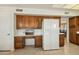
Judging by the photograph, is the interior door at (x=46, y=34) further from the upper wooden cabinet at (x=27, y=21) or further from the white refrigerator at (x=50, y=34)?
the upper wooden cabinet at (x=27, y=21)

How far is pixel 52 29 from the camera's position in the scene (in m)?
8.10

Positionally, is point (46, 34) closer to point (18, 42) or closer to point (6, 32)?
point (18, 42)

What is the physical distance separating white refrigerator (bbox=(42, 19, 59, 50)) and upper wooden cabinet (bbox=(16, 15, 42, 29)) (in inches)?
57.7

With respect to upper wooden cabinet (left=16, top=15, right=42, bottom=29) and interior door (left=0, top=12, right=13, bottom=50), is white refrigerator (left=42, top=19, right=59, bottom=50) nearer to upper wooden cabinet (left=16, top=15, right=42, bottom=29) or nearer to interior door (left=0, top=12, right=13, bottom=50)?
upper wooden cabinet (left=16, top=15, right=42, bottom=29)

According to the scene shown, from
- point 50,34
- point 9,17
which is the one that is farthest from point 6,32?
point 50,34

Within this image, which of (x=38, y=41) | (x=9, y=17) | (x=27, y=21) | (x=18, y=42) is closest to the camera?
(x=9, y=17)

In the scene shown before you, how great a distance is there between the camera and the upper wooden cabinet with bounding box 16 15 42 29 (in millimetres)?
9190

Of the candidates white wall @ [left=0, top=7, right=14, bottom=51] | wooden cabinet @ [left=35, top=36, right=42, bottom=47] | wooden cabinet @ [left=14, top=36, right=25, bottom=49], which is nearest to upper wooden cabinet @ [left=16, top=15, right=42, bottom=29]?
wooden cabinet @ [left=35, top=36, right=42, bottom=47]

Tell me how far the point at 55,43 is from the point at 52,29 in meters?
0.88

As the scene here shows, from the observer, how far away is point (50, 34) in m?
8.05

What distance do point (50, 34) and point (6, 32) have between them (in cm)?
254

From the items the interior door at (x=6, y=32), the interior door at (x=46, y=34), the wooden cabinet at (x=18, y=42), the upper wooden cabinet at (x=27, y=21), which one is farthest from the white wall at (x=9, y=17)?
the interior door at (x=46, y=34)
